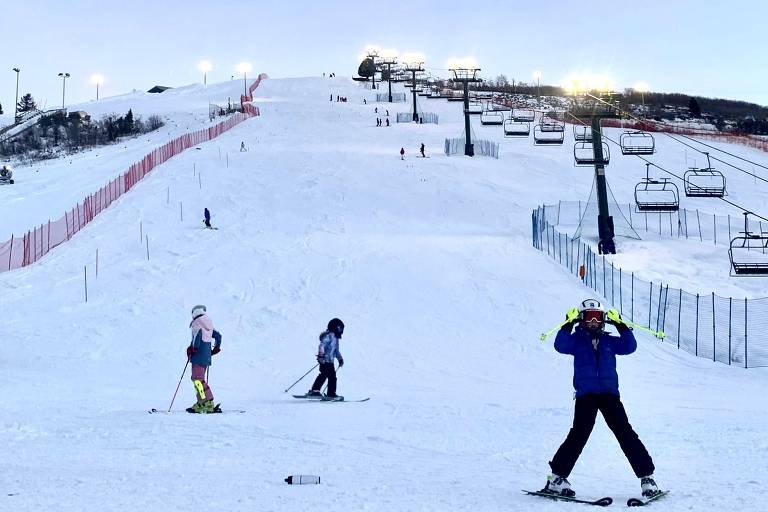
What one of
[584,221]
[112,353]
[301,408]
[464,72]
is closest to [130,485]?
[301,408]

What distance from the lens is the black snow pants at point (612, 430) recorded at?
19.9ft

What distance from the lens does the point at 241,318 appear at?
19.6 meters

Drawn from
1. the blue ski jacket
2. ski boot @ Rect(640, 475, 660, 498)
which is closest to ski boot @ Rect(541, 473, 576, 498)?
ski boot @ Rect(640, 475, 660, 498)

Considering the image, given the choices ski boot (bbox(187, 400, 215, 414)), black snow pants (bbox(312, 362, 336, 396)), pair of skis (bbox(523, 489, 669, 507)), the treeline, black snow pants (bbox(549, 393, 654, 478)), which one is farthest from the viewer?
the treeline

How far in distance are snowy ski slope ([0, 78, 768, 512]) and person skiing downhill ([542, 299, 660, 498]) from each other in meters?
0.36

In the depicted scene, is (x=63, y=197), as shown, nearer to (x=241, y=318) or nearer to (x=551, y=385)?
(x=241, y=318)

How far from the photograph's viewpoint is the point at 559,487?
613 centimetres

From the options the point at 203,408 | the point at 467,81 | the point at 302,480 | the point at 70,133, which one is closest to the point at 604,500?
the point at 302,480

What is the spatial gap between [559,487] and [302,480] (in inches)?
78.7

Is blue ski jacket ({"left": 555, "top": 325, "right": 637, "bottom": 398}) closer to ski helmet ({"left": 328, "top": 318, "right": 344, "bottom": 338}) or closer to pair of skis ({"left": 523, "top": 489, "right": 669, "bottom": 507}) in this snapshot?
pair of skis ({"left": 523, "top": 489, "right": 669, "bottom": 507})

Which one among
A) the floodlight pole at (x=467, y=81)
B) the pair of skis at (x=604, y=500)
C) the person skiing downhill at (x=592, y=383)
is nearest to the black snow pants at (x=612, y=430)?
the person skiing downhill at (x=592, y=383)

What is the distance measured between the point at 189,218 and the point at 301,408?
20686 millimetres

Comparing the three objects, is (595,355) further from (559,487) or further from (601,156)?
(601,156)

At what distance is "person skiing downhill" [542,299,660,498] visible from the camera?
20.1 feet
